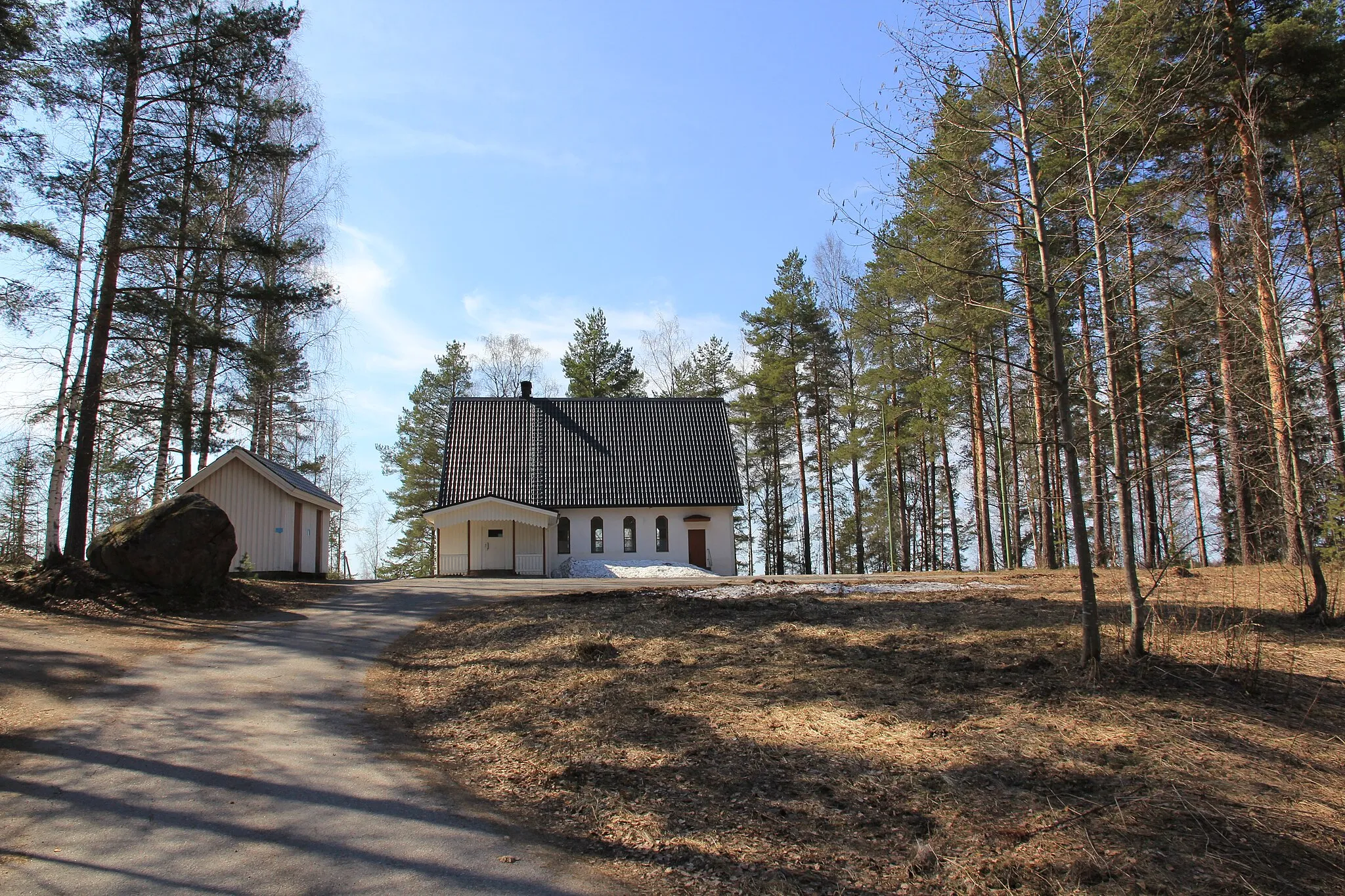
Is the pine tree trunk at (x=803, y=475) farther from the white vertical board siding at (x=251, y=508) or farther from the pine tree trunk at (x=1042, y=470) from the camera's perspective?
the white vertical board siding at (x=251, y=508)

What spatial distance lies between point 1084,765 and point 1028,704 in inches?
47.6

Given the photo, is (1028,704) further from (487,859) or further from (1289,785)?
(487,859)

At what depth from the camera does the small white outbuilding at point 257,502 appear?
64.2 ft

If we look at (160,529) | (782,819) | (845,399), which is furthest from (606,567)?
(782,819)

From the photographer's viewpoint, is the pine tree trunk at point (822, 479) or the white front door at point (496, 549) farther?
the pine tree trunk at point (822, 479)

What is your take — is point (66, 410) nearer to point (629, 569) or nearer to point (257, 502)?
point (257, 502)

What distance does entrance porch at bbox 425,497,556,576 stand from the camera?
2916 centimetres

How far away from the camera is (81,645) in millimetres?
9703

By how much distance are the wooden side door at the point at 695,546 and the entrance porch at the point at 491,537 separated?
18.8ft

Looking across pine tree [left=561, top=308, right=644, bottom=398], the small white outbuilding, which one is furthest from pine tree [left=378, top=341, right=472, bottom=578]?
the small white outbuilding

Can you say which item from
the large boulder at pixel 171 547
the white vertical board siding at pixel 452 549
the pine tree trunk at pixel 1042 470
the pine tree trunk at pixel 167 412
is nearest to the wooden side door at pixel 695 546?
the white vertical board siding at pixel 452 549

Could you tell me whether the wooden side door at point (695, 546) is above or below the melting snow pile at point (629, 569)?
above

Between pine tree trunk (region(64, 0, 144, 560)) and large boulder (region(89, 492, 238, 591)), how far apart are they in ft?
3.14

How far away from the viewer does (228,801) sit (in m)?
5.30
